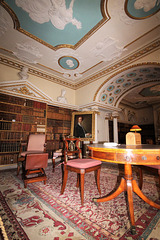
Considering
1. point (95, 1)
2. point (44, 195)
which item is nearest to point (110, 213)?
point (44, 195)

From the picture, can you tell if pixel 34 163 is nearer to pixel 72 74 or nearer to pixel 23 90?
pixel 23 90

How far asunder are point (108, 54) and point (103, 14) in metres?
1.60

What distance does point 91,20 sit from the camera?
11.2 feet

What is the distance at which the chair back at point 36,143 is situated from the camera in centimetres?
357

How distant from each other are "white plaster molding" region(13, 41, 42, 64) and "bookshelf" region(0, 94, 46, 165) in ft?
5.96

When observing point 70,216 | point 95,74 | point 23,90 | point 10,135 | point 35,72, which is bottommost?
point 70,216

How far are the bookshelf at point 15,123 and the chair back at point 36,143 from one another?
4.34ft

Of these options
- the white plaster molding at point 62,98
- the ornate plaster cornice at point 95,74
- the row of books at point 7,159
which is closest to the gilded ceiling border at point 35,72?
the ornate plaster cornice at point 95,74

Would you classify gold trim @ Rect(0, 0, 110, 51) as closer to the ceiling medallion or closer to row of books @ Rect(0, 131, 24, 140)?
the ceiling medallion

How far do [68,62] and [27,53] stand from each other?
5.79ft

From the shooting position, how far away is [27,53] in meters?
4.67

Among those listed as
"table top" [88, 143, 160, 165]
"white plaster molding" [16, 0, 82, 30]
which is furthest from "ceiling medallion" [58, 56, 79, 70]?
"table top" [88, 143, 160, 165]

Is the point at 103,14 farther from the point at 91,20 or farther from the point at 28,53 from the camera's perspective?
the point at 28,53

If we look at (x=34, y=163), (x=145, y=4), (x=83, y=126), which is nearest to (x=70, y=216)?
(x=34, y=163)
